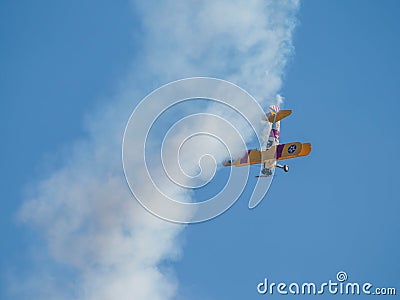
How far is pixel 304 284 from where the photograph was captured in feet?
246

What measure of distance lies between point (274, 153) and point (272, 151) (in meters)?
0.48

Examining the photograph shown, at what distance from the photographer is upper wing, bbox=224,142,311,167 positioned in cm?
7781

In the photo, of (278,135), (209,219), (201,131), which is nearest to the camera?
(209,219)

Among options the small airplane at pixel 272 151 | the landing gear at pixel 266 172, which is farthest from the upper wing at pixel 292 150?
Result: the landing gear at pixel 266 172

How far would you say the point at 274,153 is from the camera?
7994 cm

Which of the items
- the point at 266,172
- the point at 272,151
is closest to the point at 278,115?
the point at 272,151

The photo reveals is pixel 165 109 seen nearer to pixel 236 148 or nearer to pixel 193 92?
pixel 193 92

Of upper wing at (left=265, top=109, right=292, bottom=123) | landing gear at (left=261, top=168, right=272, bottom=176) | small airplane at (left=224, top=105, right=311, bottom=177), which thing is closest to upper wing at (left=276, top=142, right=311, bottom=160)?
small airplane at (left=224, top=105, right=311, bottom=177)

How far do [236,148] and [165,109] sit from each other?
11.6 metres

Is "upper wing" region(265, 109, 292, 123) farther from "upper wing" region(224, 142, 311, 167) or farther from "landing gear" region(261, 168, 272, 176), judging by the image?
"landing gear" region(261, 168, 272, 176)

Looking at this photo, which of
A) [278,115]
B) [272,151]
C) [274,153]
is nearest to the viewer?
[274,153]

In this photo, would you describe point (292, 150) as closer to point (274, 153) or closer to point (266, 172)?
point (274, 153)

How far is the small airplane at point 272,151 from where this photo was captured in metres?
78.2

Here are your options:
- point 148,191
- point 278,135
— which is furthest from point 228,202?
point 278,135
